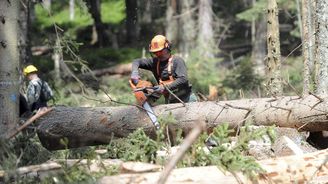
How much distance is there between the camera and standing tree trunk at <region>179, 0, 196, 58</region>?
27391mm

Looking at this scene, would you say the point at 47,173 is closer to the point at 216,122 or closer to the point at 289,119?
the point at 216,122

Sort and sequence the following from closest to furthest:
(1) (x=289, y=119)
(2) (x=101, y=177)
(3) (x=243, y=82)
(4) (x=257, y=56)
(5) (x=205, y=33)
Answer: (2) (x=101, y=177), (1) (x=289, y=119), (3) (x=243, y=82), (5) (x=205, y=33), (4) (x=257, y=56)

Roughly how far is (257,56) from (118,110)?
20.8 metres

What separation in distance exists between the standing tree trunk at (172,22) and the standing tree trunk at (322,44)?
18.4 m

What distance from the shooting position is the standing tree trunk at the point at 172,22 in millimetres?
29027

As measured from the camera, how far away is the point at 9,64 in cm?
815

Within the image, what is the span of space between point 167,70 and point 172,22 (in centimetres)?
2080

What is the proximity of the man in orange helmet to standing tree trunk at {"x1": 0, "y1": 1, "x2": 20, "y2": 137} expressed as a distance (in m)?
1.87

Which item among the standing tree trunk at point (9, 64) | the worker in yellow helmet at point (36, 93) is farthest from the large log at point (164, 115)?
the worker in yellow helmet at point (36, 93)

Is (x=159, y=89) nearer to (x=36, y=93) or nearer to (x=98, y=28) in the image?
(x=36, y=93)

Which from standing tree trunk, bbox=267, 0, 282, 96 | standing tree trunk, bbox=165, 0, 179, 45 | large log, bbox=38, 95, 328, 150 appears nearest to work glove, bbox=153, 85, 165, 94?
large log, bbox=38, 95, 328, 150

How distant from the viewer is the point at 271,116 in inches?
332

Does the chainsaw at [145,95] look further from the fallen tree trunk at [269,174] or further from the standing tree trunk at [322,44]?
the standing tree trunk at [322,44]

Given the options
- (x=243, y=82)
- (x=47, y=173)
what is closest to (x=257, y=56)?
(x=243, y=82)
